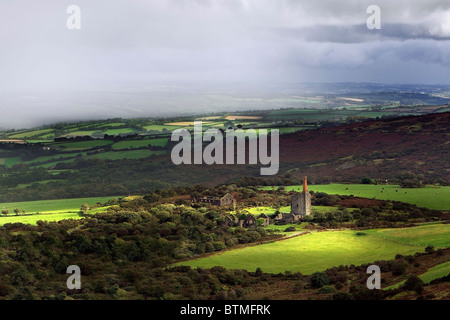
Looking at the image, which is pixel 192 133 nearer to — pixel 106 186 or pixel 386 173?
pixel 106 186

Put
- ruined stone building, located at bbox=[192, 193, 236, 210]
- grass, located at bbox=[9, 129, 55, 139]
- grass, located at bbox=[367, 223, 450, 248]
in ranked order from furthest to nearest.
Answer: grass, located at bbox=[9, 129, 55, 139] → ruined stone building, located at bbox=[192, 193, 236, 210] → grass, located at bbox=[367, 223, 450, 248]

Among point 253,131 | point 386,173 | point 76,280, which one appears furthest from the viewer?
point 253,131

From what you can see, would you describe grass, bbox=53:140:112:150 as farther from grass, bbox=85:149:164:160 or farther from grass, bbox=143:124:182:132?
grass, bbox=143:124:182:132

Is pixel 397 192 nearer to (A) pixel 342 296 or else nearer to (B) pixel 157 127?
(A) pixel 342 296

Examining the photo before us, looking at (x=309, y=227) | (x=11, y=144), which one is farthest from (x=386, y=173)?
(x=11, y=144)

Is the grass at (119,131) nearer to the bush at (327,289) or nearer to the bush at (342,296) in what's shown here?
the bush at (327,289)

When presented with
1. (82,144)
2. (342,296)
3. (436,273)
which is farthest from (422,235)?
(82,144)

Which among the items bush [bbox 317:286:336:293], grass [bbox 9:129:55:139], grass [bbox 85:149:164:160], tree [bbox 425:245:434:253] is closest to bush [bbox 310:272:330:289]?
bush [bbox 317:286:336:293]
